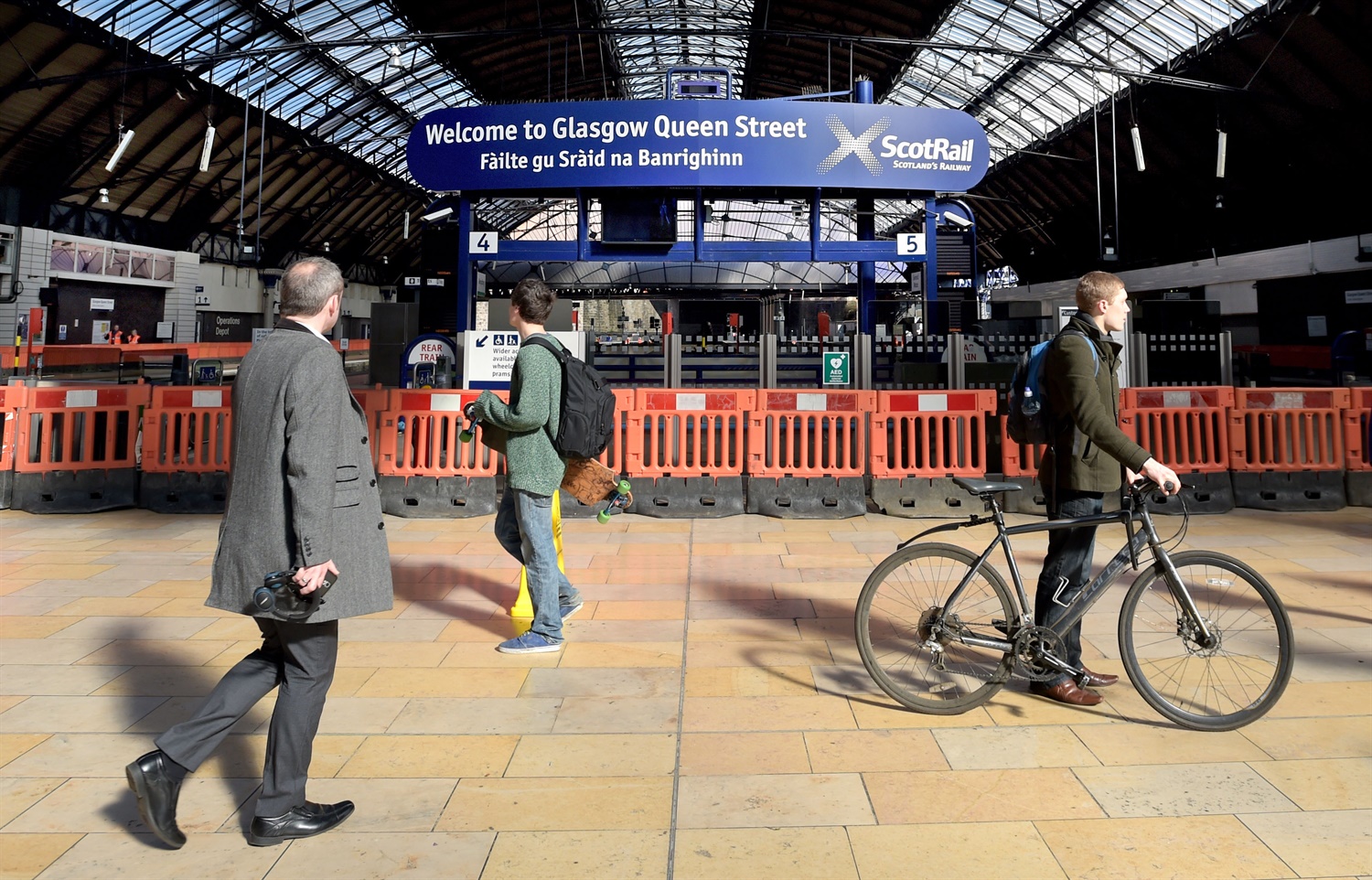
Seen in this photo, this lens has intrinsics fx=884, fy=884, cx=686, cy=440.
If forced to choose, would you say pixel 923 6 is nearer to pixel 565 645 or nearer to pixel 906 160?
pixel 906 160

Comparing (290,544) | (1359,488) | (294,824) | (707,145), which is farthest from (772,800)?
(707,145)

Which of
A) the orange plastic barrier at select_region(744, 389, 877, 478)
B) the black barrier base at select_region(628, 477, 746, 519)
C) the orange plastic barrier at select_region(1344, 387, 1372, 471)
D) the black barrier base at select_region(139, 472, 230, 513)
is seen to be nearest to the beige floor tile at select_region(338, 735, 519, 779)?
the black barrier base at select_region(628, 477, 746, 519)

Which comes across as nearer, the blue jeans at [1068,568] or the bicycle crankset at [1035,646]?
the bicycle crankset at [1035,646]

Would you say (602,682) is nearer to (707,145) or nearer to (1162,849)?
(1162,849)

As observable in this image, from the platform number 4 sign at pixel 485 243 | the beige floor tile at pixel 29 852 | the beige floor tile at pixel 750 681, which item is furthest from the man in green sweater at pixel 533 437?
the platform number 4 sign at pixel 485 243

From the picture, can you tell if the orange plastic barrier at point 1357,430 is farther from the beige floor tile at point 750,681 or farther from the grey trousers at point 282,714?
the grey trousers at point 282,714

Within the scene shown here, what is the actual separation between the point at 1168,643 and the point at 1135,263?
36.4m

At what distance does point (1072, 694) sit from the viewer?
158 inches

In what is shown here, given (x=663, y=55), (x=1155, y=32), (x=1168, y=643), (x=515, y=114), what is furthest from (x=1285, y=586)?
(x=663, y=55)

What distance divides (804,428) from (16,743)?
6.86m

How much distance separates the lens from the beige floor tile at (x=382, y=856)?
2652 millimetres

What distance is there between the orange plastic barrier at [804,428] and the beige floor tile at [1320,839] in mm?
6085

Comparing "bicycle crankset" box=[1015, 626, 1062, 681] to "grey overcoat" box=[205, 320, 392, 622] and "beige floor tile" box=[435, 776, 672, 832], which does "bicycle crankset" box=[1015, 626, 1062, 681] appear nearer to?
"beige floor tile" box=[435, 776, 672, 832]

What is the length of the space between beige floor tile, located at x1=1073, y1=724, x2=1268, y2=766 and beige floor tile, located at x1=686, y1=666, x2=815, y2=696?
49.1 inches
